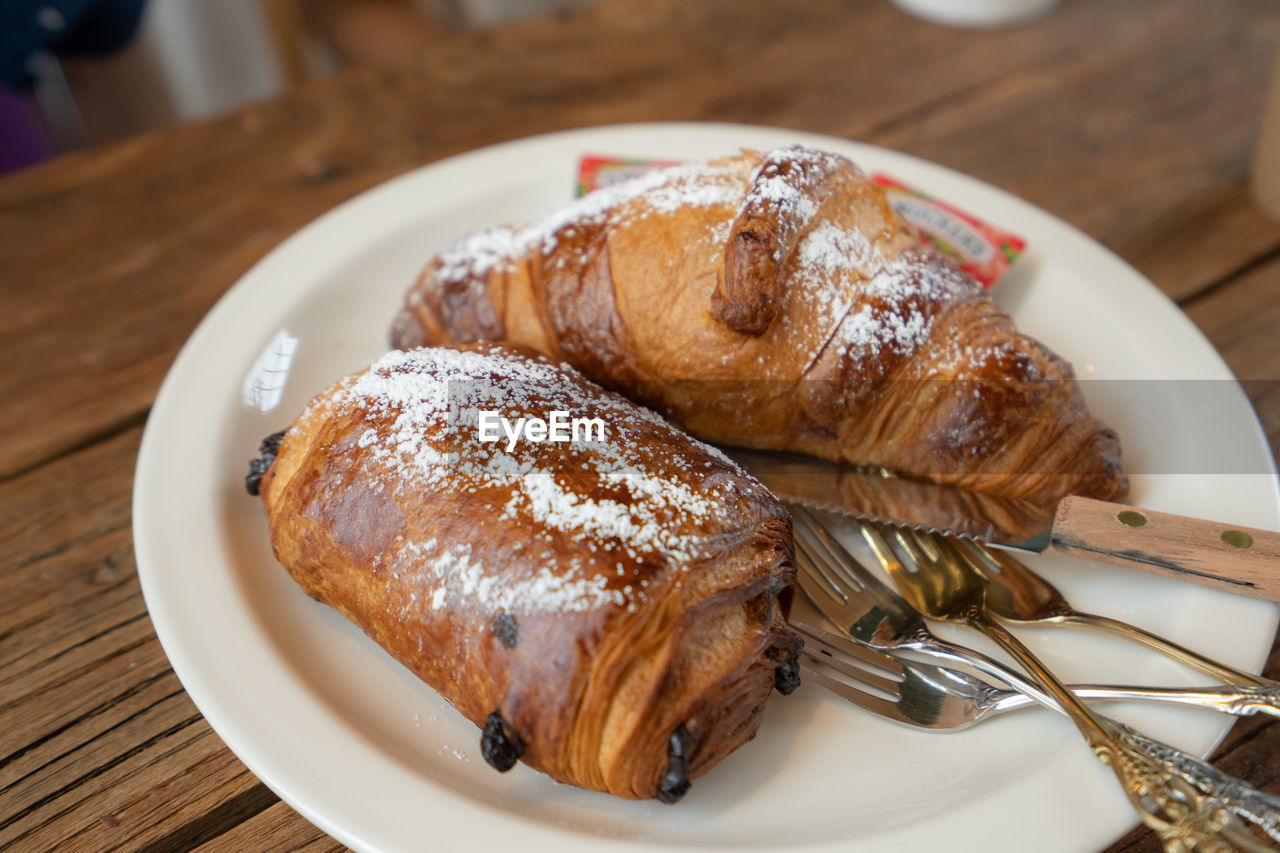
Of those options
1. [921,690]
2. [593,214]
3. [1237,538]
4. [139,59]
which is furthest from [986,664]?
[139,59]

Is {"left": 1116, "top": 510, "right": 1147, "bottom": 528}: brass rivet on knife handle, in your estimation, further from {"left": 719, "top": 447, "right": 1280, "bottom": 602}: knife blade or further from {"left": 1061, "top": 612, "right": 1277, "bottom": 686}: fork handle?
{"left": 1061, "top": 612, "right": 1277, "bottom": 686}: fork handle

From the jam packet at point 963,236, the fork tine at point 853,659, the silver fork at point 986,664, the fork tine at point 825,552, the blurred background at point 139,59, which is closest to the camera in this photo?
the silver fork at point 986,664

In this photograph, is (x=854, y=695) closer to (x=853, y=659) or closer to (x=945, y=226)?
(x=853, y=659)

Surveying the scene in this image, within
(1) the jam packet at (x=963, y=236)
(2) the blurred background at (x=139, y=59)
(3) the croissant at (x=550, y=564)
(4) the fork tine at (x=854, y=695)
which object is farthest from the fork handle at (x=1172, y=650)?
(2) the blurred background at (x=139, y=59)

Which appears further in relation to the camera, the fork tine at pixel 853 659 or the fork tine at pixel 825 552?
the fork tine at pixel 825 552

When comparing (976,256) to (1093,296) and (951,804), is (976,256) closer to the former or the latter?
(1093,296)

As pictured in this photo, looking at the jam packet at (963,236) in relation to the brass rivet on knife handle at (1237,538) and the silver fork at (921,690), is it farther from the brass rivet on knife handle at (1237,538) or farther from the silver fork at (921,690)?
the silver fork at (921,690)
